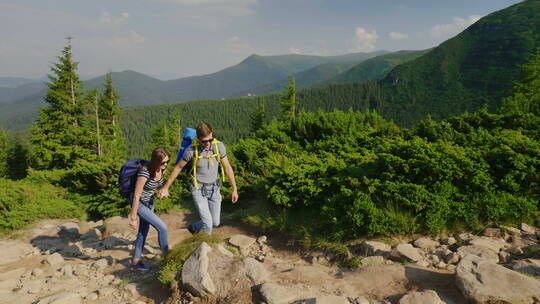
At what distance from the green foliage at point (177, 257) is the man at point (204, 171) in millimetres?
280

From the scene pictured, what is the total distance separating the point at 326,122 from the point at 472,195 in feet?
19.8

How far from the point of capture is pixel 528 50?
373ft

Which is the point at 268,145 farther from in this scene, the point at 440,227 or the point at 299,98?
the point at 299,98

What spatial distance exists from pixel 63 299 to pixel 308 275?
131 inches

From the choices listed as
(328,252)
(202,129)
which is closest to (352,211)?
(328,252)

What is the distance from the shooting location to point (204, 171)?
16.4 feet

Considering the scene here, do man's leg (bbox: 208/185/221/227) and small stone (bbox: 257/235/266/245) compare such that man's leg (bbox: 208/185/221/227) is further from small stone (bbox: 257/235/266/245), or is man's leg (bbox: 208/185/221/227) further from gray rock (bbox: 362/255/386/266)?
gray rock (bbox: 362/255/386/266)

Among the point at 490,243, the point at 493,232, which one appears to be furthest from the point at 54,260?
the point at 493,232

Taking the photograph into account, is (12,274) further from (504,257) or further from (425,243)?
(504,257)

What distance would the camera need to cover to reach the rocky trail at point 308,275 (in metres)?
3.48

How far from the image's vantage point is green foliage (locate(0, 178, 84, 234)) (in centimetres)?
784

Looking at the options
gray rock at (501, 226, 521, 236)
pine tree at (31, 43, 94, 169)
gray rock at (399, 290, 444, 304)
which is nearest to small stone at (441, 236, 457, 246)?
gray rock at (501, 226, 521, 236)

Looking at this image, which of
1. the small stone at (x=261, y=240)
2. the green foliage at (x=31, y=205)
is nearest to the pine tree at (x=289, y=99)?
the green foliage at (x=31, y=205)

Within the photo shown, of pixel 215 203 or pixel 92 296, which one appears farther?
pixel 215 203
